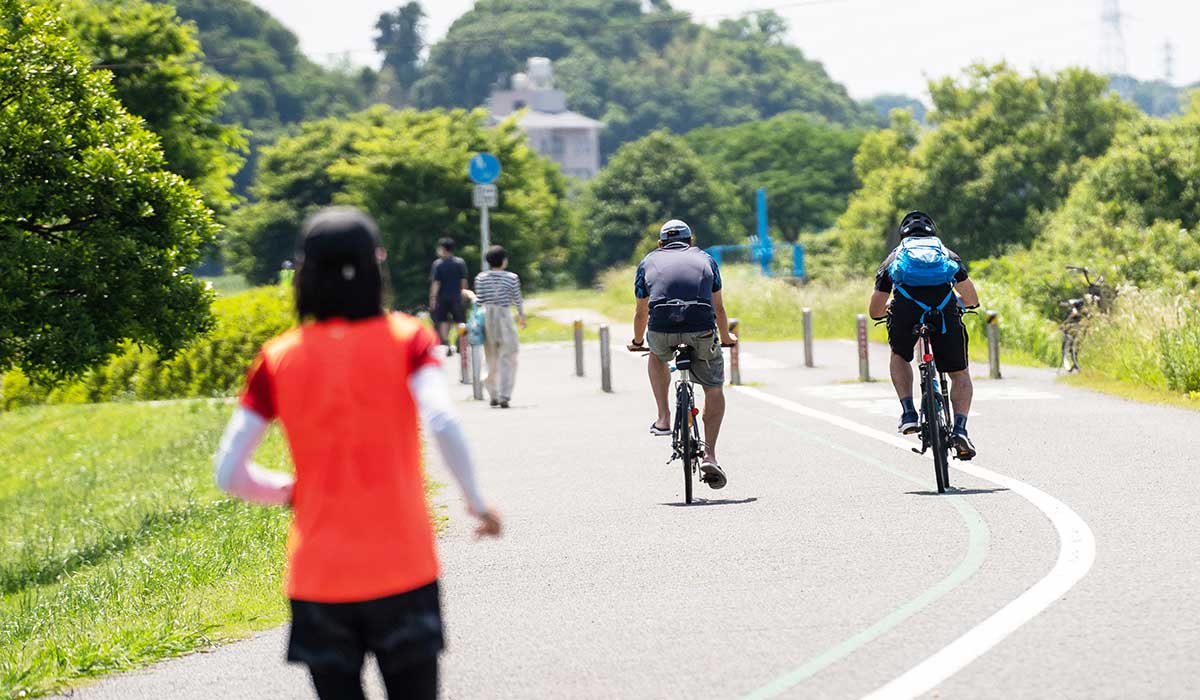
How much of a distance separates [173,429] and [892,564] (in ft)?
58.5

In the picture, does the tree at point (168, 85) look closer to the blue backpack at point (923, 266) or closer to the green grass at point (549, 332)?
the green grass at point (549, 332)

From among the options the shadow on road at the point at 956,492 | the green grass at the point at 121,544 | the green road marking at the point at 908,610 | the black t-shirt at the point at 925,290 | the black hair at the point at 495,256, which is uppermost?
the black hair at the point at 495,256

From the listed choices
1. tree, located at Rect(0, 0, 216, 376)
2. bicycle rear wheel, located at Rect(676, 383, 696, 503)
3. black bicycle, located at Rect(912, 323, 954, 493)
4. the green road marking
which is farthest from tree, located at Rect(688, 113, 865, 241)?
the green road marking

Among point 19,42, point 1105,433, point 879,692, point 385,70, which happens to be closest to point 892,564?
point 879,692

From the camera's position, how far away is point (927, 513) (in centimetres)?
1023

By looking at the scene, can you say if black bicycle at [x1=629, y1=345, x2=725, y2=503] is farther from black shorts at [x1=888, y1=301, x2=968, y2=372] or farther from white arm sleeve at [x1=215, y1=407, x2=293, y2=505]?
white arm sleeve at [x1=215, y1=407, x2=293, y2=505]

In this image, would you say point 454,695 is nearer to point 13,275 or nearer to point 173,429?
point 13,275

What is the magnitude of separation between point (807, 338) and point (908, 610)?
18.2 m

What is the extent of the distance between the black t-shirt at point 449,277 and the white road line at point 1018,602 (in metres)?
16.7

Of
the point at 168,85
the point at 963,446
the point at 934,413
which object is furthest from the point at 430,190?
the point at 934,413

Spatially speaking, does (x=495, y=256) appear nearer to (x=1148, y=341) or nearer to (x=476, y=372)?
(x=476, y=372)

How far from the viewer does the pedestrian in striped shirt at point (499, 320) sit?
19703mm

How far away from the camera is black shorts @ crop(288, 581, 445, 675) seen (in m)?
4.13

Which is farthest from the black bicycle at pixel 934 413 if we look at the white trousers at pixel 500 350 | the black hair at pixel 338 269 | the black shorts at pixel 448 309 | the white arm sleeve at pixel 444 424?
the black shorts at pixel 448 309
